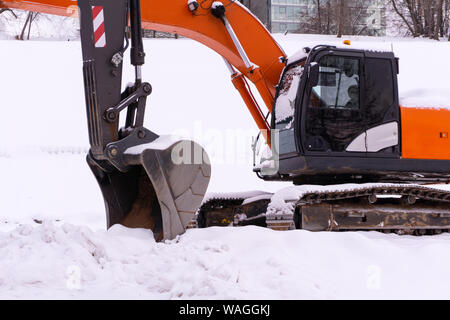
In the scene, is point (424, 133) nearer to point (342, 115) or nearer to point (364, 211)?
point (342, 115)

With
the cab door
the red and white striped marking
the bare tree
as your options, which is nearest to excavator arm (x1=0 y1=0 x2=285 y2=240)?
the red and white striped marking

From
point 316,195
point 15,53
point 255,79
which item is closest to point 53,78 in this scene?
point 15,53

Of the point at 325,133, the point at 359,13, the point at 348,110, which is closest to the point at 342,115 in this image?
the point at 348,110

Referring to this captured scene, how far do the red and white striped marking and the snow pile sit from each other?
4.97 feet

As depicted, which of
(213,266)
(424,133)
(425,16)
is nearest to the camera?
(213,266)

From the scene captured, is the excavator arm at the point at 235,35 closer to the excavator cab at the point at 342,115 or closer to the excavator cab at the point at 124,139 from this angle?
the excavator cab at the point at 342,115

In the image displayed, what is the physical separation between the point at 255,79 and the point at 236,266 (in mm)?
3370

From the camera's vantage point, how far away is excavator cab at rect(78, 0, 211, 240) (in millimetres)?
4223

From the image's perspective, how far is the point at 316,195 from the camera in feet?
18.4

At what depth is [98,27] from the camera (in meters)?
4.36

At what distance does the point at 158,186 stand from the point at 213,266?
97 centimetres

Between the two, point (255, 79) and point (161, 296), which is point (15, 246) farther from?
point (255, 79)

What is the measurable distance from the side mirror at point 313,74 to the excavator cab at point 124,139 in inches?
71.9

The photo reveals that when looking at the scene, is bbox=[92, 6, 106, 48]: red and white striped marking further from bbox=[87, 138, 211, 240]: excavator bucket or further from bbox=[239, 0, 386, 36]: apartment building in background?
bbox=[239, 0, 386, 36]: apartment building in background
